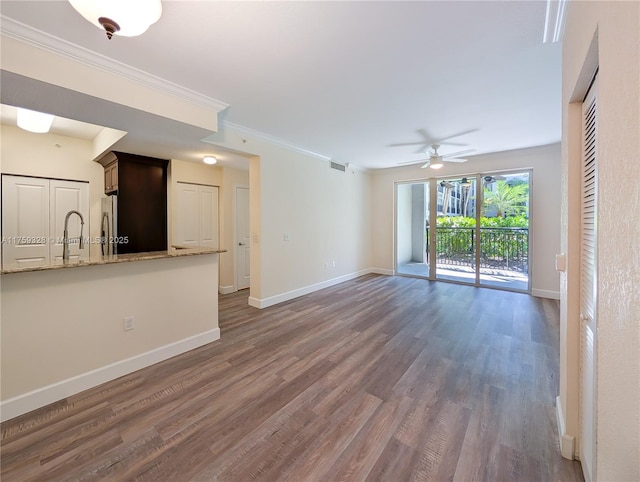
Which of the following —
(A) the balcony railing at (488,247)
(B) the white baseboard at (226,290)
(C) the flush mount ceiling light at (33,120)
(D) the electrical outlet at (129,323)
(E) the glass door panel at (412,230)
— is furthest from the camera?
(E) the glass door panel at (412,230)

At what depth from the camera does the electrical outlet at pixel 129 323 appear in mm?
2344

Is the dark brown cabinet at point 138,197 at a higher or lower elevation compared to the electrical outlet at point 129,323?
higher

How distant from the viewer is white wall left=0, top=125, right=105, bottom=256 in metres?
3.56

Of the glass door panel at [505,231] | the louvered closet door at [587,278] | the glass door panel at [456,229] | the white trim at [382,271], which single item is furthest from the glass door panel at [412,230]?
the louvered closet door at [587,278]

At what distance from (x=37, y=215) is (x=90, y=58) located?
10.4ft

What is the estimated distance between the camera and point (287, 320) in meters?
3.56

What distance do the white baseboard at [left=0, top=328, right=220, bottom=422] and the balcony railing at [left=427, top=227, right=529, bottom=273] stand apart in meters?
5.40

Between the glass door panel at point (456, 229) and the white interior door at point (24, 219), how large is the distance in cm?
715

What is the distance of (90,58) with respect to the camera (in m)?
2.00

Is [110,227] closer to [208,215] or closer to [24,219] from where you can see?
[24,219]

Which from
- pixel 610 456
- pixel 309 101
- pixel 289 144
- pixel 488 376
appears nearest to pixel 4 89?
pixel 309 101

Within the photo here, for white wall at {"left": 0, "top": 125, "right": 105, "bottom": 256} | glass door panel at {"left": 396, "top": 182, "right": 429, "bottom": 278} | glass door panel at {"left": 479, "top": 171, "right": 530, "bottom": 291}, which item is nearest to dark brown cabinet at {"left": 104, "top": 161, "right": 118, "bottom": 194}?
white wall at {"left": 0, "top": 125, "right": 105, "bottom": 256}

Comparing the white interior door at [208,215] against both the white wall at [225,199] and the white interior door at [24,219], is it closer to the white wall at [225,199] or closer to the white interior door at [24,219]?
the white wall at [225,199]

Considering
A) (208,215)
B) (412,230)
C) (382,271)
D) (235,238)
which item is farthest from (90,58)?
(412,230)
